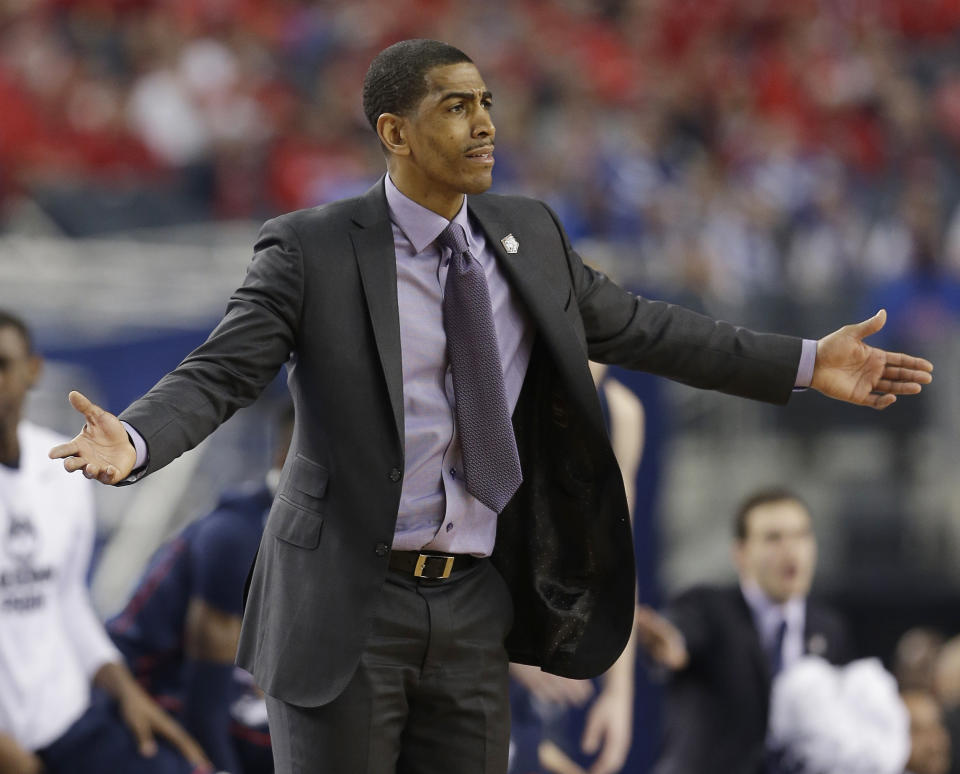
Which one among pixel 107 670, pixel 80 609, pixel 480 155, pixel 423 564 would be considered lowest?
pixel 107 670

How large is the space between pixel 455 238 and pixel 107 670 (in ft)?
7.43

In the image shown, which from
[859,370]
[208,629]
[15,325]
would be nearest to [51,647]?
[208,629]

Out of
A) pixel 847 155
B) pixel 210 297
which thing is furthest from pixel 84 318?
pixel 847 155

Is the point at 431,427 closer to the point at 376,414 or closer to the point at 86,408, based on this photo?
the point at 376,414

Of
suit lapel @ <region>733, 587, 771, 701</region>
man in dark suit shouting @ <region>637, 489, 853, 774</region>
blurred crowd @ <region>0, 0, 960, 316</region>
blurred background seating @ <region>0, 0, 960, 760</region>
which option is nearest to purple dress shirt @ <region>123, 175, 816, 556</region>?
man in dark suit shouting @ <region>637, 489, 853, 774</region>

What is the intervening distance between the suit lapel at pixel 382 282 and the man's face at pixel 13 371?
6.23 ft

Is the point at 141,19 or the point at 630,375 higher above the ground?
the point at 141,19

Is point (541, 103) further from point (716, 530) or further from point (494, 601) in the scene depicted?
point (494, 601)

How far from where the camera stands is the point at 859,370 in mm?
3086

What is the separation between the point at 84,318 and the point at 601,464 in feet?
14.0

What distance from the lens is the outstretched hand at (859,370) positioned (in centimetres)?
306

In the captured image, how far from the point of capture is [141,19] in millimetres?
10711

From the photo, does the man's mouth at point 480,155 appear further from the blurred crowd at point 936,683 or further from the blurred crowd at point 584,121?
the blurred crowd at point 584,121

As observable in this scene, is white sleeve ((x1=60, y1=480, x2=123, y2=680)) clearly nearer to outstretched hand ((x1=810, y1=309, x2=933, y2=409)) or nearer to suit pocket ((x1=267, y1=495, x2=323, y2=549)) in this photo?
suit pocket ((x1=267, y1=495, x2=323, y2=549))
